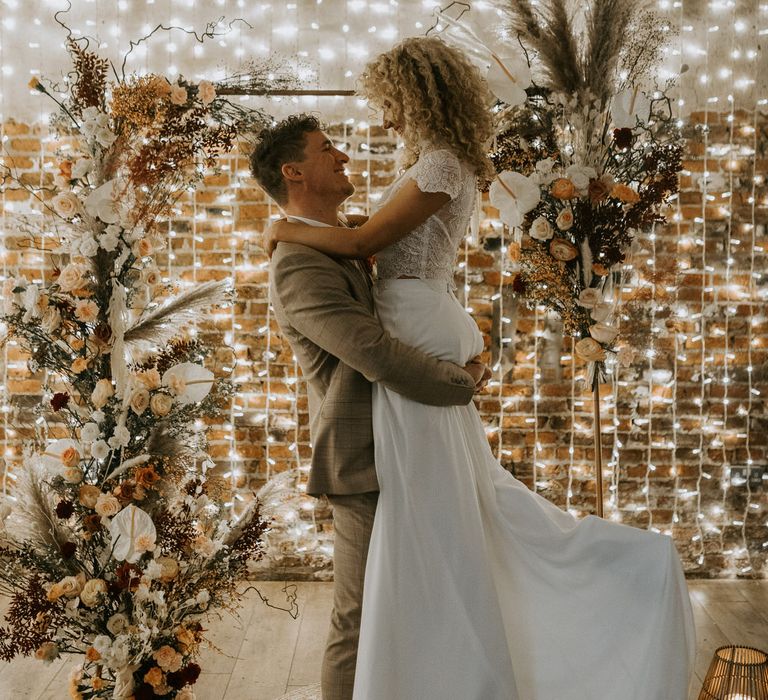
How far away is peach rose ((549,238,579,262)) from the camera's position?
111 inches

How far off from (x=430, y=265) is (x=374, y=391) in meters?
0.36

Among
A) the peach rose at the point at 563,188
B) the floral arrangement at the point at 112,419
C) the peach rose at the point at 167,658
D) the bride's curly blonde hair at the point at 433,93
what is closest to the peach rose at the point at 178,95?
the floral arrangement at the point at 112,419

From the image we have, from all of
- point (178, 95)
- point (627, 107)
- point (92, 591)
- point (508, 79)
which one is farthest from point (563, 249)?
point (92, 591)

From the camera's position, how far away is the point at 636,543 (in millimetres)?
1957

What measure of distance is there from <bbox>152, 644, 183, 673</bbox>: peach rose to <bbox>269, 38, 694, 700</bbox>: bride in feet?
1.86

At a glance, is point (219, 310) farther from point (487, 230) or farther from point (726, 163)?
point (726, 163)

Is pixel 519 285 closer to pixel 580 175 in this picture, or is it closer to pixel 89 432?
pixel 580 175

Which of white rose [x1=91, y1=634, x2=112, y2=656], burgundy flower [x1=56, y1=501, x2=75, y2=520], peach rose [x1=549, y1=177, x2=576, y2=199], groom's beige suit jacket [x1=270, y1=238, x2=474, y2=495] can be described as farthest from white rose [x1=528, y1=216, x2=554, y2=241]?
white rose [x1=91, y1=634, x2=112, y2=656]

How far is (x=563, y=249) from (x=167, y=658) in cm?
183

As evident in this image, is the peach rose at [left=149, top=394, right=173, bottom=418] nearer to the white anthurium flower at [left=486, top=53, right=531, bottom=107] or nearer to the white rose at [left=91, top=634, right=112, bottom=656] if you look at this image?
the white rose at [left=91, top=634, right=112, bottom=656]

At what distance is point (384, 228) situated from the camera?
196 cm

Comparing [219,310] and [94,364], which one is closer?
[94,364]

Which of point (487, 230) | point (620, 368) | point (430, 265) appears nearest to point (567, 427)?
point (620, 368)

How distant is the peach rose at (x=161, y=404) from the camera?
7.00 ft
